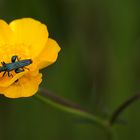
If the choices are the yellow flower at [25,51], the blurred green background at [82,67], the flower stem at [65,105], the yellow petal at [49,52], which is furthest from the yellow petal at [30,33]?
the blurred green background at [82,67]

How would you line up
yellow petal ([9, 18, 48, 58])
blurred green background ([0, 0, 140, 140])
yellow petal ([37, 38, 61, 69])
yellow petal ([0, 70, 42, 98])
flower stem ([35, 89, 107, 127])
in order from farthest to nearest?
blurred green background ([0, 0, 140, 140]) < yellow petal ([9, 18, 48, 58]) < flower stem ([35, 89, 107, 127]) < yellow petal ([37, 38, 61, 69]) < yellow petal ([0, 70, 42, 98])

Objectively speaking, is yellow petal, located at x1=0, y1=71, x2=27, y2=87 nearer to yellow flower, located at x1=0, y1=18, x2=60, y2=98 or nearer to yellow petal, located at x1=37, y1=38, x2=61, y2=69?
yellow flower, located at x1=0, y1=18, x2=60, y2=98

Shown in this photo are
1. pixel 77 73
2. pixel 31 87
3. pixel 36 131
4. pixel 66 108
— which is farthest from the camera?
pixel 77 73

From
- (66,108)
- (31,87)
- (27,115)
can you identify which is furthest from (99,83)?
(31,87)

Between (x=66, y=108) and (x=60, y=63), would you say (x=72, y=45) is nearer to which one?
(x=60, y=63)

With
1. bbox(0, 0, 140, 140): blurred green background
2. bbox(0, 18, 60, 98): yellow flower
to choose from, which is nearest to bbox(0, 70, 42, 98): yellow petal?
bbox(0, 18, 60, 98): yellow flower

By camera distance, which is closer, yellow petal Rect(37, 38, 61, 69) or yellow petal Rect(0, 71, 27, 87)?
yellow petal Rect(0, 71, 27, 87)

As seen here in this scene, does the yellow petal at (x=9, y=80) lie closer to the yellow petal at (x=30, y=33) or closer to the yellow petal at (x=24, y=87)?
the yellow petal at (x=24, y=87)
